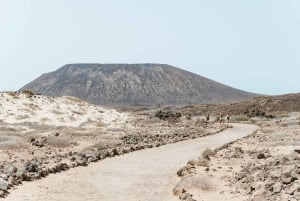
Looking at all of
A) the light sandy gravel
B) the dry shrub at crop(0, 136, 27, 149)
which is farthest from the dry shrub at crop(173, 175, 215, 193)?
the light sandy gravel

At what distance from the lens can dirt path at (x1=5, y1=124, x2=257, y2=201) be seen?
16641mm

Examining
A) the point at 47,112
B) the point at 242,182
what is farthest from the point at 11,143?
the point at 47,112

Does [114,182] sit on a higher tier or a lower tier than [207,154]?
lower

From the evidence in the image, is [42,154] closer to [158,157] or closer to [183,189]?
[158,157]

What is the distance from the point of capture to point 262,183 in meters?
16.2

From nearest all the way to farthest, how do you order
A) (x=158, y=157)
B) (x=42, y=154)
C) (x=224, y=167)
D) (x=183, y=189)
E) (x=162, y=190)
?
1. (x=183, y=189)
2. (x=162, y=190)
3. (x=224, y=167)
4. (x=158, y=157)
5. (x=42, y=154)

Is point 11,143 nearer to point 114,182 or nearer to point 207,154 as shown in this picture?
point 207,154

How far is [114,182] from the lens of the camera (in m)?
19.3

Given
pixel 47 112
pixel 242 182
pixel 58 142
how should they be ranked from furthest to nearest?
pixel 47 112, pixel 58 142, pixel 242 182

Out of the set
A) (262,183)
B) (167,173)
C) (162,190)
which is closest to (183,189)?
(162,190)

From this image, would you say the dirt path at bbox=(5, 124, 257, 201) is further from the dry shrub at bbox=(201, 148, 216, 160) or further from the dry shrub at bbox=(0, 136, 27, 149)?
the dry shrub at bbox=(0, 136, 27, 149)

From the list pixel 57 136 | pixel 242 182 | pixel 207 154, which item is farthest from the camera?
pixel 57 136

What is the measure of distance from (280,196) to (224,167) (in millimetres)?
8379

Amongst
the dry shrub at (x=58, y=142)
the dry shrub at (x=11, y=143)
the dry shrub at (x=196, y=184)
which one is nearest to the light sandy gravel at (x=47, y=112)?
the dry shrub at (x=58, y=142)
